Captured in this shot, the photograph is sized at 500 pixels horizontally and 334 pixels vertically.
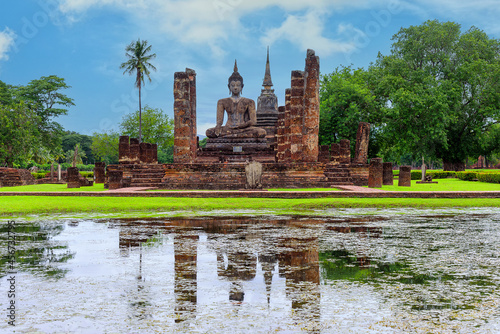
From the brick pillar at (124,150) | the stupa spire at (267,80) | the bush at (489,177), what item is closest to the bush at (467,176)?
the bush at (489,177)

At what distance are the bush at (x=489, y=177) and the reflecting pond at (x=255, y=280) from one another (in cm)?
2379

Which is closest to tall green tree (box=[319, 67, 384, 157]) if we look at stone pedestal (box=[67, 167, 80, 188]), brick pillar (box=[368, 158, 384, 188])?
brick pillar (box=[368, 158, 384, 188])

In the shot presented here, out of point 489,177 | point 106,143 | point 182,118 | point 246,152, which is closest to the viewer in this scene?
point 182,118

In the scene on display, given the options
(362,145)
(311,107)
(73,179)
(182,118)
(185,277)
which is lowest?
(185,277)

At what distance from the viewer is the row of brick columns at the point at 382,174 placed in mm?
24156

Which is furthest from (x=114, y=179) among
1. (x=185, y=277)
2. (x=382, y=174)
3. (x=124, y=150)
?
(x=185, y=277)

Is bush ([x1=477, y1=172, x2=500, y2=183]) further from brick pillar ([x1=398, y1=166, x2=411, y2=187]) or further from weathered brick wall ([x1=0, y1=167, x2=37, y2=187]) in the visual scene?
weathered brick wall ([x1=0, y1=167, x2=37, y2=187])

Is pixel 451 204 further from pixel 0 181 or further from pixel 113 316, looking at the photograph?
pixel 0 181

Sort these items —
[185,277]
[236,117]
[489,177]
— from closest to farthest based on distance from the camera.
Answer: [185,277] < [489,177] < [236,117]

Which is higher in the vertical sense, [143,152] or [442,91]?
[442,91]

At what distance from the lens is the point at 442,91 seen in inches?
1628

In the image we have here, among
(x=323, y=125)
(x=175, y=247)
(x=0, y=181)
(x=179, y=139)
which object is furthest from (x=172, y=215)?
(x=323, y=125)

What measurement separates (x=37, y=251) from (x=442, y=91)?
3910 cm

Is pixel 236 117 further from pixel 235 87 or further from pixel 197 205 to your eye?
pixel 197 205
